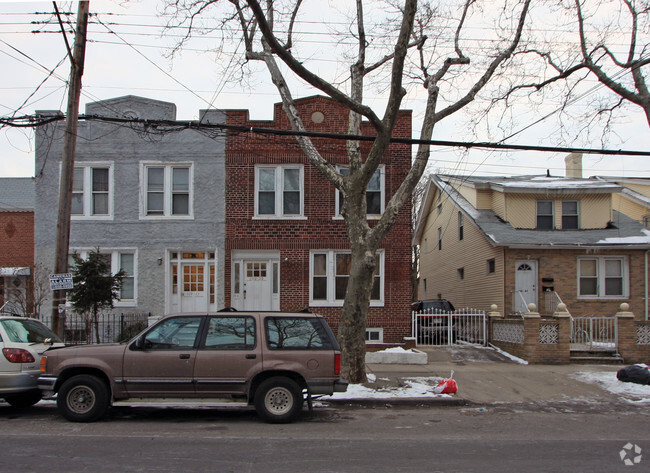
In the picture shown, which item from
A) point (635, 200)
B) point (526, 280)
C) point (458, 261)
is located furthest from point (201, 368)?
point (635, 200)

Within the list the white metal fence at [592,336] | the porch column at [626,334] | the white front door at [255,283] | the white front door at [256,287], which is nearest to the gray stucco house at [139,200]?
the white front door at [255,283]

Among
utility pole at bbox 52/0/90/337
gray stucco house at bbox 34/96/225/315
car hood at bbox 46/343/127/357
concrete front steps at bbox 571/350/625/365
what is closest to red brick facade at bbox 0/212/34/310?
gray stucco house at bbox 34/96/225/315

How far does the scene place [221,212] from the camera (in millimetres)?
17141

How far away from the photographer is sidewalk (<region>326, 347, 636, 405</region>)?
36.3 feet

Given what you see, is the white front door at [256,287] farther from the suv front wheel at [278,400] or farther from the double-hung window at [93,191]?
the suv front wheel at [278,400]

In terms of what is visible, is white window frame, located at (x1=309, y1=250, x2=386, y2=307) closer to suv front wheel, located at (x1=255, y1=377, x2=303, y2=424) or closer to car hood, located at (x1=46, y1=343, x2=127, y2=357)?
suv front wheel, located at (x1=255, y1=377, x2=303, y2=424)

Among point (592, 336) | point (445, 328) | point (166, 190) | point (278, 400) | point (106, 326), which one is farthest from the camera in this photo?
point (445, 328)

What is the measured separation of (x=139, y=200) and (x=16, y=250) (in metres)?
5.44

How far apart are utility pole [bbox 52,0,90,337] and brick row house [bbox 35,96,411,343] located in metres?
5.06

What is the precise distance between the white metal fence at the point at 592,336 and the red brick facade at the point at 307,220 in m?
4.84

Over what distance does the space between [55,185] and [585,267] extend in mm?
17550

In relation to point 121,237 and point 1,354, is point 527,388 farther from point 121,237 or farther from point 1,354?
point 121,237

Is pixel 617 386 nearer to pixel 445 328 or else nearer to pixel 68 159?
pixel 445 328

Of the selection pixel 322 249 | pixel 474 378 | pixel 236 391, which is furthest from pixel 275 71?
pixel 474 378
